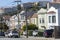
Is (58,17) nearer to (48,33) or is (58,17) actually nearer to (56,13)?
(56,13)

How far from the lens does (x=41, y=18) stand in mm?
75375

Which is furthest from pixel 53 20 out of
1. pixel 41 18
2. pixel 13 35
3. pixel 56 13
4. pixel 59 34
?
pixel 59 34

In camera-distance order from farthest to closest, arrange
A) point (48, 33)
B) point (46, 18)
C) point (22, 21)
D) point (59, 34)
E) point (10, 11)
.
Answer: point (10, 11), point (22, 21), point (46, 18), point (48, 33), point (59, 34)

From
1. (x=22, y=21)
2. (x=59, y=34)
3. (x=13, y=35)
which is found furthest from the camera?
(x=22, y=21)

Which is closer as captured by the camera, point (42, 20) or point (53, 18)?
point (53, 18)

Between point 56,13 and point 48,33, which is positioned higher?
point 56,13

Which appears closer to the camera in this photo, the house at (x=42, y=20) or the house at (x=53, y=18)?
the house at (x=53, y=18)

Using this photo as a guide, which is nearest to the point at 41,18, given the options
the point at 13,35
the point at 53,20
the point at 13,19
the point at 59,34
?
the point at 53,20

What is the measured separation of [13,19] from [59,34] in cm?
7641

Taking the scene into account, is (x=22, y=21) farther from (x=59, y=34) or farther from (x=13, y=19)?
(x=59, y=34)

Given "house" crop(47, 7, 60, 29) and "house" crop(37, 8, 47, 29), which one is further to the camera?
"house" crop(37, 8, 47, 29)

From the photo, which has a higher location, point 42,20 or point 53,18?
point 53,18

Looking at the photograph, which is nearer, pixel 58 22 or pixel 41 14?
pixel 58 22

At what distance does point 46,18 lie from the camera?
72000mm
